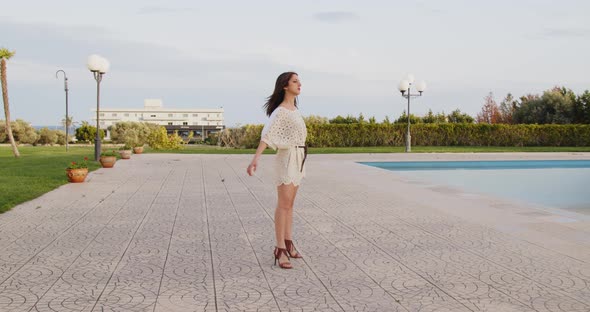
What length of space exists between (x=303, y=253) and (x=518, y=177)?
42.5 ft

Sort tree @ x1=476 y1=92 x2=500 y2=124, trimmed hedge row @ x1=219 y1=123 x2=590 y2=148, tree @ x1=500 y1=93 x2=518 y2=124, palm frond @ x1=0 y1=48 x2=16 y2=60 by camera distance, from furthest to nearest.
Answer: tree @ x1=476 y1=92 x2=500 y2=124 < tree @ x1=500 y1=93 x2=518 y2=124 < trimmed hedge row @ x1=219 y1=123 x2=590 y2=148 < palm frond @ x1=0 y1=48 x2=16 y2=60

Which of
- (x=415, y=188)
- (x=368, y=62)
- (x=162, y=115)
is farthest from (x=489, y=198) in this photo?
(x=162, y=115)

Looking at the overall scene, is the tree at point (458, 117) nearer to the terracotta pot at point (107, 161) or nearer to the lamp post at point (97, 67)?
the lamp post at point (97, 67)

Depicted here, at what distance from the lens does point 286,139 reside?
4.71 meters

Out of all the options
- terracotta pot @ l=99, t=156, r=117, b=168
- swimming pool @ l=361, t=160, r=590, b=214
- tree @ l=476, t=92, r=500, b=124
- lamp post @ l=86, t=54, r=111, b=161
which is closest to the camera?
swimming pool @ l=361, t=160, r=590, b=214

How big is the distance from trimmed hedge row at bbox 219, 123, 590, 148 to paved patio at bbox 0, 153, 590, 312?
2476 centimetres

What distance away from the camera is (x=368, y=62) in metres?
27.6

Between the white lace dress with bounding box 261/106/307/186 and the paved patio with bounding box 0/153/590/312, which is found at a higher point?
the white lace dress with bounding box 261/106/307/186

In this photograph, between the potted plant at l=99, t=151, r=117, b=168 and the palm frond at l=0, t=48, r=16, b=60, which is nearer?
the potted plant at l=99, t=151, r=117, b=168

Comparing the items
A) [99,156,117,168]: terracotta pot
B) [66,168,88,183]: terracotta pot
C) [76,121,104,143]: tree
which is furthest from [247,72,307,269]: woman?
[76,121,104,143]: tree

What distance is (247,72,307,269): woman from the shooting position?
15.4ft

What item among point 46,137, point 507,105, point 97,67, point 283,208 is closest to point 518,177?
point 283,208

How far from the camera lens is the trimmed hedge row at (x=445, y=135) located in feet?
112

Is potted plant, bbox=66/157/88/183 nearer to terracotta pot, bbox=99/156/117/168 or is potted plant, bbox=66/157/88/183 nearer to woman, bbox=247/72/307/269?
terracotta pot, bbox=99/156/117/168
